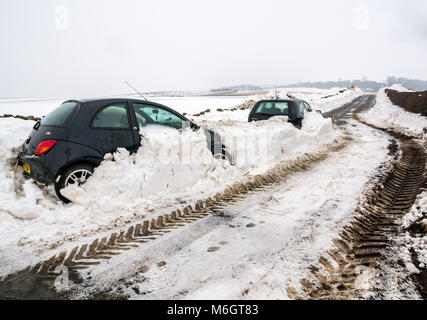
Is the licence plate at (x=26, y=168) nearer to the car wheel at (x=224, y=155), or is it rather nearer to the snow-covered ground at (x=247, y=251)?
the snow-covered ground at (x=247, y=251)

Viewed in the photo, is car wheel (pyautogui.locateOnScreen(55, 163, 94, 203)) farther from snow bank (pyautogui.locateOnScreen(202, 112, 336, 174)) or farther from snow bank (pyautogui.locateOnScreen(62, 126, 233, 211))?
snow bank (pyautogui.locateOnScreen(202, 112, 336, 174))

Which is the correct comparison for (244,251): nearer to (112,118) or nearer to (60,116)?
(112,118)

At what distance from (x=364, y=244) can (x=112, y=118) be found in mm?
4379

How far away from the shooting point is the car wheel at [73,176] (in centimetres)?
403

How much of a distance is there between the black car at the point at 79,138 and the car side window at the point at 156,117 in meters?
0.02

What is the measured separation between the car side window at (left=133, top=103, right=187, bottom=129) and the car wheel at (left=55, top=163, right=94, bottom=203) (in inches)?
50.3

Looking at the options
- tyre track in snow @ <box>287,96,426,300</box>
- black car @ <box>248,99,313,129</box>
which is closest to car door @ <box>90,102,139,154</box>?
tyre track in snow @ <box>287,96,426,300</box>

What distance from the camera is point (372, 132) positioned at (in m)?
11.4

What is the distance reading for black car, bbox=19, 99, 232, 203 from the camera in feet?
13.0

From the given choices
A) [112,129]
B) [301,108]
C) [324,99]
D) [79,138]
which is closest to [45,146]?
[79,138]

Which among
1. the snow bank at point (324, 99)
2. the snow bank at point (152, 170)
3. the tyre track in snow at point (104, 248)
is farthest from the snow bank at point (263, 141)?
the snow bank at point (324, 99)
